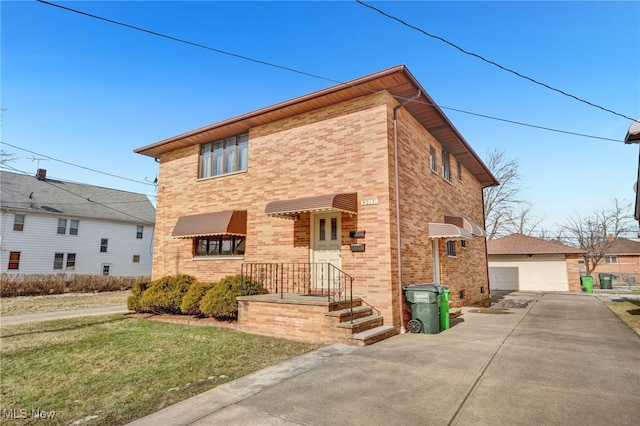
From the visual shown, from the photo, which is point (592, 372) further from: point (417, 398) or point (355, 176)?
point (355, 176)

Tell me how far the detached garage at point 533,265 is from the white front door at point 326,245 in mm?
19857

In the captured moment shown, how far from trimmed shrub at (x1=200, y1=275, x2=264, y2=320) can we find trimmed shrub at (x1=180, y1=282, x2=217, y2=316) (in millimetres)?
432

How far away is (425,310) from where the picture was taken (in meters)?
8.25

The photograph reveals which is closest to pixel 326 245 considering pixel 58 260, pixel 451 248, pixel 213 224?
pixel 213 224

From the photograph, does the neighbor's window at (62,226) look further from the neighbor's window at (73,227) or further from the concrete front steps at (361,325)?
the concrete front steps at (361,325)

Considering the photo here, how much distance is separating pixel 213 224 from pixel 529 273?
2264 centimetres

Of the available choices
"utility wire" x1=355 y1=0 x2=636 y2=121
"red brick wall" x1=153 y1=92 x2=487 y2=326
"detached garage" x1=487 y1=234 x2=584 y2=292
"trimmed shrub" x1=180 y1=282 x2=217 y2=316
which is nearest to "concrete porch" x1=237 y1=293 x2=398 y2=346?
"red brick wall" x1=153 y1=92 x2=487 y2=326

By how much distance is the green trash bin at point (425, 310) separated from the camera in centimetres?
821

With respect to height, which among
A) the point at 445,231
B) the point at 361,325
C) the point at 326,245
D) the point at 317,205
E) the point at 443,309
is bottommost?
the point at 361,325

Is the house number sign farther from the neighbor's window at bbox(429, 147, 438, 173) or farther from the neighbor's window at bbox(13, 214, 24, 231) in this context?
the neighbor's window at bbox(13, 214, 24, 231)

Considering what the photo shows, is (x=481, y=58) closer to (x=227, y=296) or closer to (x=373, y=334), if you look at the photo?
(x=373, y=334)

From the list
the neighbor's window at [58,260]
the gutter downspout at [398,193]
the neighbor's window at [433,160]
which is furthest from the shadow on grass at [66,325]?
the neighbor's window at [58,260]

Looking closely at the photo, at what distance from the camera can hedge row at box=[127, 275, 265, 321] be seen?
941 cm

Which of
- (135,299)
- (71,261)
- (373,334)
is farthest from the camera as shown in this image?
(71,261)
